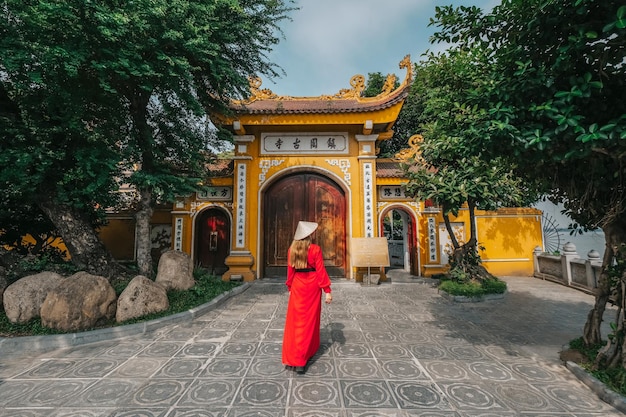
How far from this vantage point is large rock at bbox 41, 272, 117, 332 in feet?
13.0

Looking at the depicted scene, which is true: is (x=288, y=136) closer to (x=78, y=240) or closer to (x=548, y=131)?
(x=78, y=240)

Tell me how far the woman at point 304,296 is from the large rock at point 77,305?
3.12 m

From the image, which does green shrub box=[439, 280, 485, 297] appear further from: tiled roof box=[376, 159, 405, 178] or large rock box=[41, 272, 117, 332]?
large rock box=[41, 272, 117, 332]

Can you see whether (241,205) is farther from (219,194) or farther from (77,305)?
(77,305)

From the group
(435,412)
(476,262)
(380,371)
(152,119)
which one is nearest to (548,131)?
(435,412)

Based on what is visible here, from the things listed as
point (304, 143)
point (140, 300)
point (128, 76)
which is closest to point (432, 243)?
point (304, 143)

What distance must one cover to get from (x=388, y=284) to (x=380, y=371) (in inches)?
218

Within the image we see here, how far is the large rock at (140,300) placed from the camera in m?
4.41

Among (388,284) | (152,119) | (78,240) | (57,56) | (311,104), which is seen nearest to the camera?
(57,56)

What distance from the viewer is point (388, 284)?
8328mm

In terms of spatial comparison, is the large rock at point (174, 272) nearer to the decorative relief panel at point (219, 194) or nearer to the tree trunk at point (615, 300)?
the decorative relief panel at point (219, 194)

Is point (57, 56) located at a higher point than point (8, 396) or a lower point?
higher

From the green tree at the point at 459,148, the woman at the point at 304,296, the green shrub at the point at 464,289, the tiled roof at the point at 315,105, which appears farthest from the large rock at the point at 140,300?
the green shrub at the point at 464,289

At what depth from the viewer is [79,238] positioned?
557 cm
